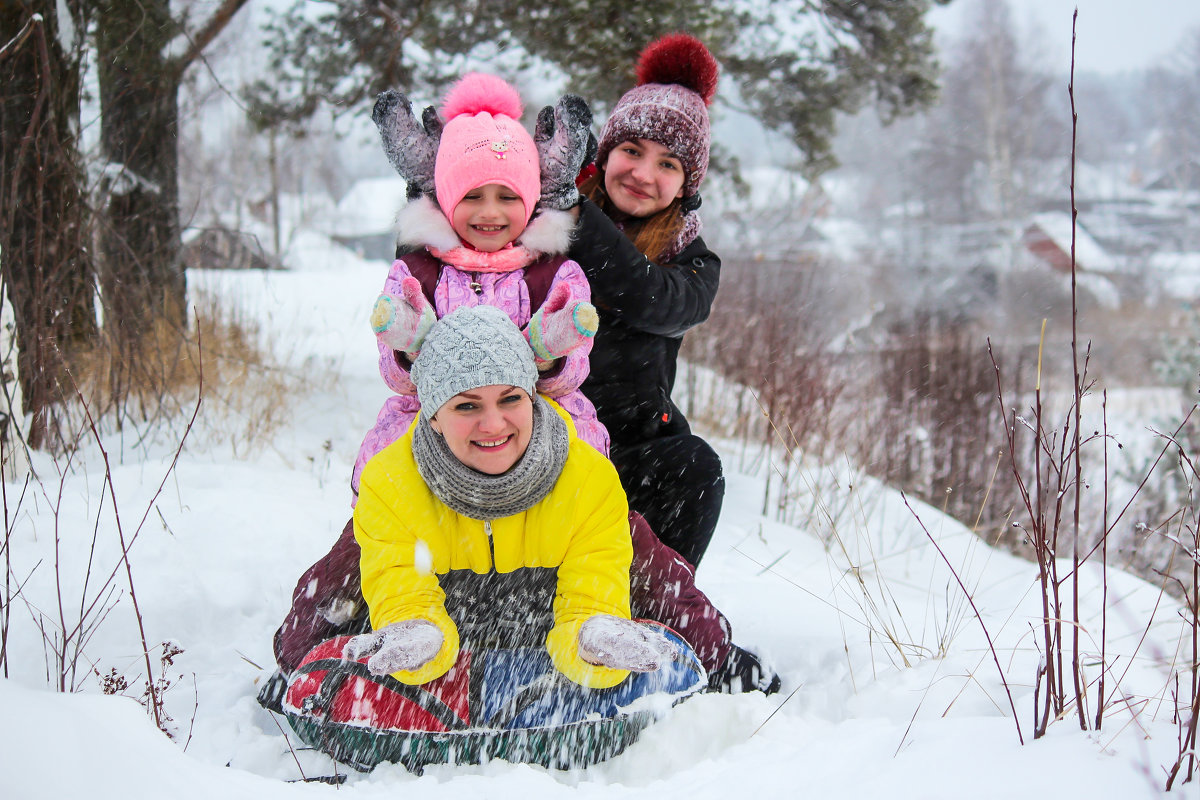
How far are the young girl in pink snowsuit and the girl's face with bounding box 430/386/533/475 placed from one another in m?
0.23

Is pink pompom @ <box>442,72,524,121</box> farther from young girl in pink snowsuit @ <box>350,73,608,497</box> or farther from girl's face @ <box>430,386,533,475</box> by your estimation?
girl's face @ <box>430,386,533,475</box>

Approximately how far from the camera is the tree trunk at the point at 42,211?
3.39 meters

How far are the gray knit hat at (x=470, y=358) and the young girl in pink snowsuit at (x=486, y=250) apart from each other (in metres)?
0.12

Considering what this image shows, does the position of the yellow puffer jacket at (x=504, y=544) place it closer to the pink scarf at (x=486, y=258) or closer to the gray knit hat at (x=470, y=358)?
the gray knit hat at (x=470, y=358)

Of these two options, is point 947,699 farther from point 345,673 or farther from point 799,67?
point 799,67

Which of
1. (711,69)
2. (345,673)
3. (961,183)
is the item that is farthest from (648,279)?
(961,183)

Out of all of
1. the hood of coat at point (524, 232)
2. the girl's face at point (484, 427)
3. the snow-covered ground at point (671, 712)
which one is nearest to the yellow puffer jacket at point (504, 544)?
the girl's face at point (484, 427)

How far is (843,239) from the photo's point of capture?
107 feet

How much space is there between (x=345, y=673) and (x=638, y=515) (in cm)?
86

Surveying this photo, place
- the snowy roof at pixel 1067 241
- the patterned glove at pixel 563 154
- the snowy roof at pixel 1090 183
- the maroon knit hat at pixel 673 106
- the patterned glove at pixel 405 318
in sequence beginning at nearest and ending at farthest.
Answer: the patterned glove at pixel 405 318, the patterned glove at pixel 563 154, the maroon knit hat at pixel 673 106, the snowy roof at pixel 1067 241, the snowy roof at pixel 1090 183

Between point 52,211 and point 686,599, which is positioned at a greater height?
point 52,211

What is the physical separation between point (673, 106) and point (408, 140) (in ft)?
2.65

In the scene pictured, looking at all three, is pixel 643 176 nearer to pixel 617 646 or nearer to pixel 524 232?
pixel 524 232

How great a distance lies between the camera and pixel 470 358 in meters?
1.91
